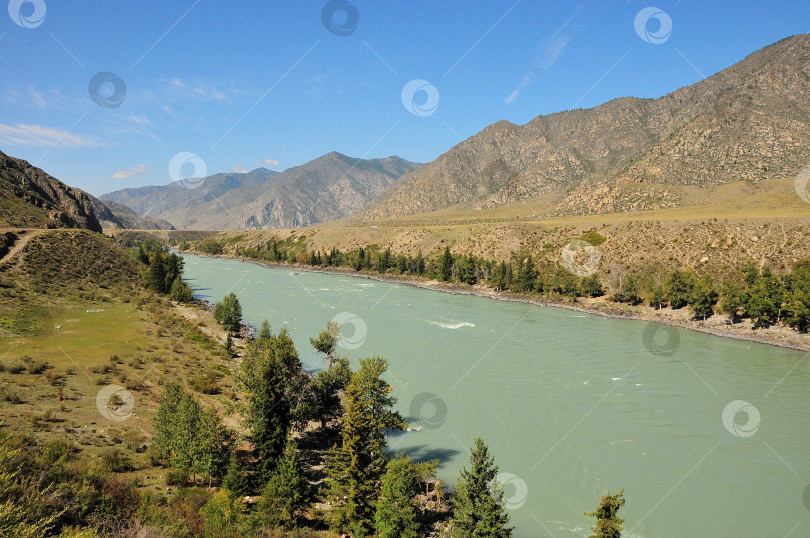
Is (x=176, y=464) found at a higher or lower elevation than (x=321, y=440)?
higher

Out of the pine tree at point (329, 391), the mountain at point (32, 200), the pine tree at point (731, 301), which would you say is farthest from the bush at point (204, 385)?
the mountain at point (32, 200)

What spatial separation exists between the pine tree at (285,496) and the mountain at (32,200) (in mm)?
83609

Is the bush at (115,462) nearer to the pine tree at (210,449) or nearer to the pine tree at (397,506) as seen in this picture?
→ the pine tree at (210,449)

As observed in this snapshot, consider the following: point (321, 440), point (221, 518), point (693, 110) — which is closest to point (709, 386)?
point (321, 440)

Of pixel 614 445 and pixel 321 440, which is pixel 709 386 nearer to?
pixel 614 445

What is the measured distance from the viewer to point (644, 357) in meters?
45.3

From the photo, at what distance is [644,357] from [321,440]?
121 ft

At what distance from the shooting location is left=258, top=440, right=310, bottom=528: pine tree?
662 inches

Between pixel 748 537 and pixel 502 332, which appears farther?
pixel 502 332

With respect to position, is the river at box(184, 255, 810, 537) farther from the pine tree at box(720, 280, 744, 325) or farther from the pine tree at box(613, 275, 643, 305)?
the pine tree at box(613, 275, 643, 305)

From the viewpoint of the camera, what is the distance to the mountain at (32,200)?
81000 mm

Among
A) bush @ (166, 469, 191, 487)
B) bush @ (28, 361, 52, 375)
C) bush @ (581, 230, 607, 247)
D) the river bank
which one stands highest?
bush @ (581, 230, 607, 247)

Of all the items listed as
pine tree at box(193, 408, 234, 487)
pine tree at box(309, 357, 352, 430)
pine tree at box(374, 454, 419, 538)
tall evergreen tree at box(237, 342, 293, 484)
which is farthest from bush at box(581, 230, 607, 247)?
pine tree at box(193, 408, 234, 487)

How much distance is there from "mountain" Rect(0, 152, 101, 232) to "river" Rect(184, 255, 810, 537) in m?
59.7
